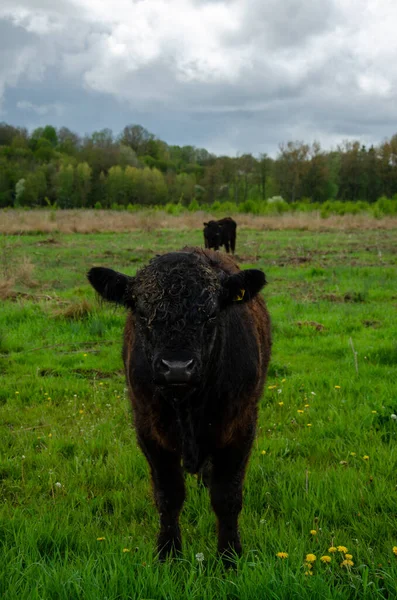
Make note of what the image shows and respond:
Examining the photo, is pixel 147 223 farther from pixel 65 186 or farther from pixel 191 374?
pixel 65 186

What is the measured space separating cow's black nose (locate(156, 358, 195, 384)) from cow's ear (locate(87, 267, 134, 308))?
76 cm

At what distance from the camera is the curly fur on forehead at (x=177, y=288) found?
2.78 m

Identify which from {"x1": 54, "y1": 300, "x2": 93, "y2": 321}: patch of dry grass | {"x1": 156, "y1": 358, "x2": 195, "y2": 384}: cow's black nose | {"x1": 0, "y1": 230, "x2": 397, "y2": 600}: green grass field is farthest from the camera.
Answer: {"x1": 54, "y1": 300, "x2": 93, "y2": 321}: patch of dry grass

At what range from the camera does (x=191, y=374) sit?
2.53m

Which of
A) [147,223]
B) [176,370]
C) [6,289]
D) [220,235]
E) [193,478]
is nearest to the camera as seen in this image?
[176,370]

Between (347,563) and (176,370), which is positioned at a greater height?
(176,370)

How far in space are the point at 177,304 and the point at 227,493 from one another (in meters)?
1.41

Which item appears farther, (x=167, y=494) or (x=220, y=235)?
(x=220, y=235)

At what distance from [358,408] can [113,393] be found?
284 cm

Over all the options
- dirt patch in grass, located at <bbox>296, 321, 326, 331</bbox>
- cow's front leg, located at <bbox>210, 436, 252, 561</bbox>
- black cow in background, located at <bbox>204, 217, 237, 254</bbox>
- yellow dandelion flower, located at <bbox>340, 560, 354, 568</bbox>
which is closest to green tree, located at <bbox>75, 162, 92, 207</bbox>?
black cow in background, located at <bbox>204, 217, 237, 254</bbox>

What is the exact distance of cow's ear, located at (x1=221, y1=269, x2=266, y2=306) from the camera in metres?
3.16

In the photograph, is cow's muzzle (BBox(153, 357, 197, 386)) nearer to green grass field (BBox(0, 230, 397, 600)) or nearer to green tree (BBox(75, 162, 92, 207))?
green grass field (BBox(0, 230, 397, 600))

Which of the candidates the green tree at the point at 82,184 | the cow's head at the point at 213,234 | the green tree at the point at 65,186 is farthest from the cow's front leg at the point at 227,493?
the green tree at the point at 82,184

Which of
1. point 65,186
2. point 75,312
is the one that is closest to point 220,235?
point 75,312
